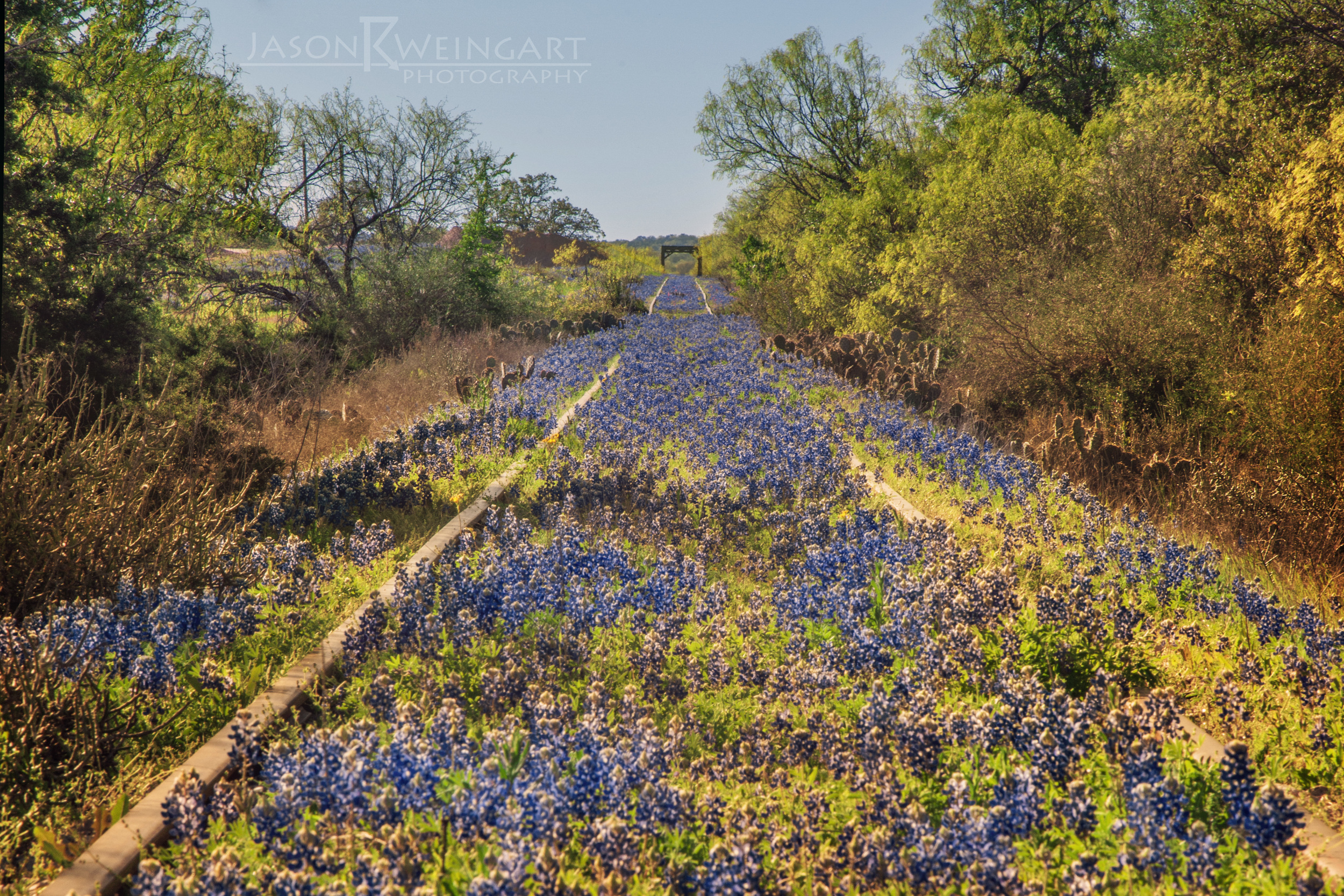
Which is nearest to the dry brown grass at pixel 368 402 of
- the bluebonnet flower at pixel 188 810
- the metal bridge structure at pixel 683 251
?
the bluebonnet flower at pixel 188 810

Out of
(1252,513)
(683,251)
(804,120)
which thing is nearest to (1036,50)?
(804,120)

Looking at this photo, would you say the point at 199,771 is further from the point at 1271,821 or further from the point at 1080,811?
the point at 1271,821

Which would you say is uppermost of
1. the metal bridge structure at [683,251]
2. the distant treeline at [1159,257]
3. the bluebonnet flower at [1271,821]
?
the metal bridge structure at [683,251]

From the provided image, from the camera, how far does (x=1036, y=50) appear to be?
88.4 feet

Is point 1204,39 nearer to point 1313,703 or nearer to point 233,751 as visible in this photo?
point 1313,703

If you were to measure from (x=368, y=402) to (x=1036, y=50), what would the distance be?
84.3 feet

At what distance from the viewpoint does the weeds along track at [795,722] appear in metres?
2.75

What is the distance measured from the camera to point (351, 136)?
2516 centimetres

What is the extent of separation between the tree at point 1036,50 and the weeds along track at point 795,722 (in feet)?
81.5

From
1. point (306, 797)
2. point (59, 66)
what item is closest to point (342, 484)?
point (306, 797)

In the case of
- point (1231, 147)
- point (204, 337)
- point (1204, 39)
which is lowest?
point (204, 337)

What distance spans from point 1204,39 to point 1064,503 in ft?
29.2

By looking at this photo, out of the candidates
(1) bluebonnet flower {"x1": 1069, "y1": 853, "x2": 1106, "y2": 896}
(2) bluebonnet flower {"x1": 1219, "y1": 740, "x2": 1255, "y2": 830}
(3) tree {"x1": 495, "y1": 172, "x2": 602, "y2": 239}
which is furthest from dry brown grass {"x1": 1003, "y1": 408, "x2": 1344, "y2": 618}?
(3) tree {"x1": 495, "y1": 172, "x2": 602, "y2": 239}

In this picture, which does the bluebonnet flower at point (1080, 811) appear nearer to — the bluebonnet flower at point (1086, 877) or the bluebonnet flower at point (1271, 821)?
the bluebonnet flower at point (1086, 877)
